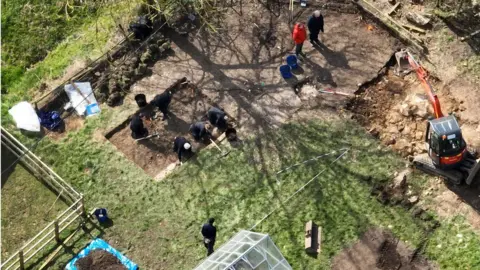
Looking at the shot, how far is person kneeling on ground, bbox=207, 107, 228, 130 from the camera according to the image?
19.1 metres

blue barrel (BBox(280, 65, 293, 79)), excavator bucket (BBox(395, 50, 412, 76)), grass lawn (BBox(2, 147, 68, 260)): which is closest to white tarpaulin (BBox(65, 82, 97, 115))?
grass lawn (BBox(2, 147, 68, 260))

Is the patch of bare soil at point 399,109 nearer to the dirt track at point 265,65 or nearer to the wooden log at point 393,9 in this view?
the dirt track at point 265,65

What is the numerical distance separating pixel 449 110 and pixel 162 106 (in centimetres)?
840

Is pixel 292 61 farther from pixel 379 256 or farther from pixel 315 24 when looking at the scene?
pixel 379 256

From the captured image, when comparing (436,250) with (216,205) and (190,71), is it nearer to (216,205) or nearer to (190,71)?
(216,205)

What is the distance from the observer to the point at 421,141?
61.3ft

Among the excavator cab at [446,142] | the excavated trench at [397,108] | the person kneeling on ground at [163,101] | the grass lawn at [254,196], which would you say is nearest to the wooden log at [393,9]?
the excavated trench at [397,108]

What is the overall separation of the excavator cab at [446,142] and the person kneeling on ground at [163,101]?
7.46 meters

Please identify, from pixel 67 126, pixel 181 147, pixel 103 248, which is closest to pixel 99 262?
pixel 103 248

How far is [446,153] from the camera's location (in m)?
17.1

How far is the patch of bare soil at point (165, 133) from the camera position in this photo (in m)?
19.2

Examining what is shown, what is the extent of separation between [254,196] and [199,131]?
2591 mm

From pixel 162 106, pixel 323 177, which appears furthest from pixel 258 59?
pixel 323 177

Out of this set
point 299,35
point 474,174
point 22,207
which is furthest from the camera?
A: point 299,35
